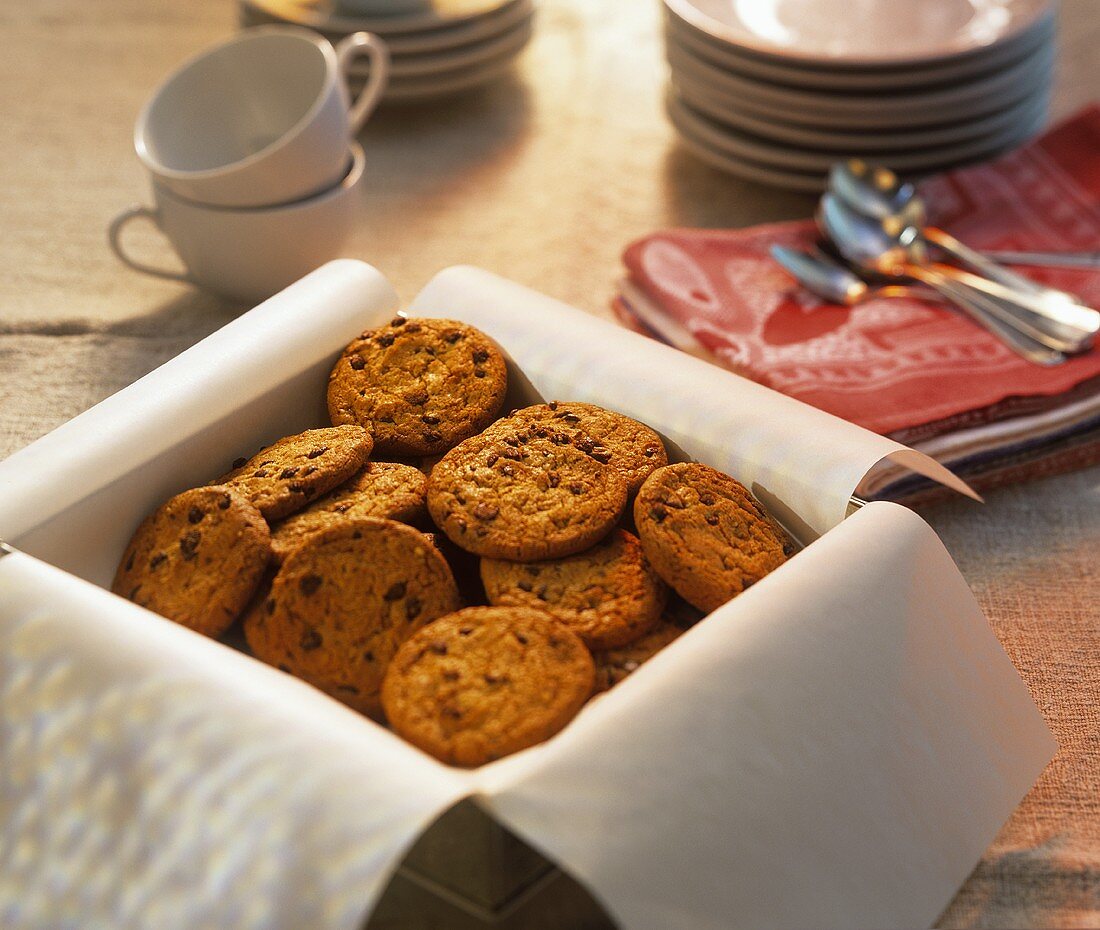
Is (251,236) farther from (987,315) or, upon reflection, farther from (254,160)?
(987,315)

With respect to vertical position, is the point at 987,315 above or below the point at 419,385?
below

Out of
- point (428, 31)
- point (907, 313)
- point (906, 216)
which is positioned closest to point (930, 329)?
point (907, 313)

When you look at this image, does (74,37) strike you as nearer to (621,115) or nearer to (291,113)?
(291,113)

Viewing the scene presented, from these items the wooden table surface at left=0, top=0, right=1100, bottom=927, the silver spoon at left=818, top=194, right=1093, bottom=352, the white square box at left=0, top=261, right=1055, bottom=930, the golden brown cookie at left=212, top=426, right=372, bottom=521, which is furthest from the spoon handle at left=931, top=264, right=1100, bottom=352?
the golden brown cookie at left=212, top=426, right=372, bottom=521

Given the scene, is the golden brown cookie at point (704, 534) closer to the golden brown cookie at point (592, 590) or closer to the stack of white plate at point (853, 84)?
the golden brown cookie at point (592, 590)

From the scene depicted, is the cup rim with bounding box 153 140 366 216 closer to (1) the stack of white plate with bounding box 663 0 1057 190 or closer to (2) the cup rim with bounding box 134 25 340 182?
(2) the cup rim with bounding box 134 25 340 182

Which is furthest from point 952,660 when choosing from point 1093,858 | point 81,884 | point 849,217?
point 849,217

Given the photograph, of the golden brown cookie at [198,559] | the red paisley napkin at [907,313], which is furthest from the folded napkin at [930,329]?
the golden brown cookie at [198,559]
